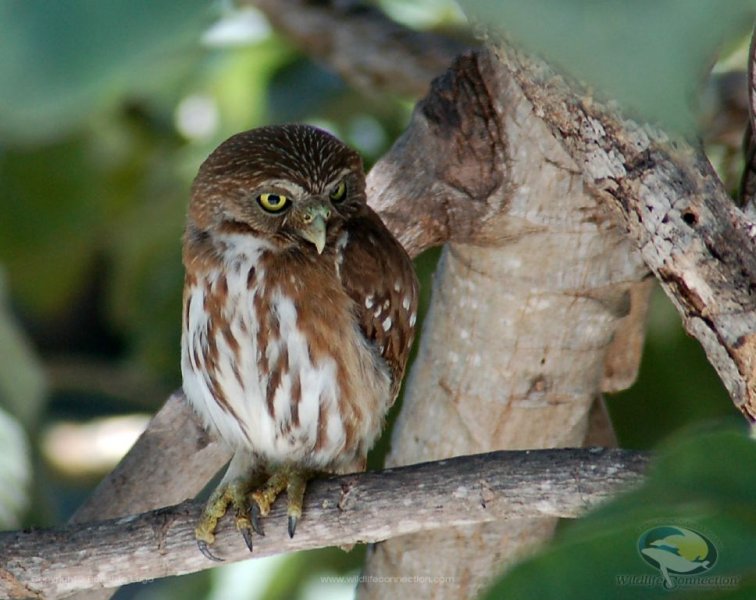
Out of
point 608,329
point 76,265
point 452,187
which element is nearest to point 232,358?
point 452,187

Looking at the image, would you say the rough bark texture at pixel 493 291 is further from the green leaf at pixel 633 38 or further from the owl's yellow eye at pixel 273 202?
the green leaf at pixel 633 38

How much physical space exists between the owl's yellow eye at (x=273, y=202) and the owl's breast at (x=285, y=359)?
128 mm

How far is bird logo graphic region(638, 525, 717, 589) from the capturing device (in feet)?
2.94

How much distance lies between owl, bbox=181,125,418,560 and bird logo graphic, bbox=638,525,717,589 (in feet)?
4.13

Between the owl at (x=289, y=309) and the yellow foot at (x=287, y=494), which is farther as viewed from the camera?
the owl at (x=289, y=309)

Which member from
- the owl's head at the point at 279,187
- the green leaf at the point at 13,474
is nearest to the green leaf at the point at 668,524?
the owl's head at the point at 279,187

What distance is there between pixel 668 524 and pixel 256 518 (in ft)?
4.90

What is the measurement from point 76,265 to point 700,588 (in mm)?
4256

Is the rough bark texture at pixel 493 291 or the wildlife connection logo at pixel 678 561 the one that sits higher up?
the rough bark texture at pixel 493 291

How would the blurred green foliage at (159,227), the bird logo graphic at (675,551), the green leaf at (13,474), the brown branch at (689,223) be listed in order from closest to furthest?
the bird logo graphic at (675,551) < the brown branch at (689,223) < the green leaf at (13,474) < the blurred green foliage at (159,227)

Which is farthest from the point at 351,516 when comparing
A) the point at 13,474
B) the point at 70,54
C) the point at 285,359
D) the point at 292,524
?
the point at 70,54

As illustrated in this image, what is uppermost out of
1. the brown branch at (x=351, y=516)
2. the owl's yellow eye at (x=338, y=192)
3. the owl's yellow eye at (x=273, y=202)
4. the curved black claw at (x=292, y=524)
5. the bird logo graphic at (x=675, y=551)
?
the owl's yellow eye at (x=338, y=192)

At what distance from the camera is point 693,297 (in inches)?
63.4

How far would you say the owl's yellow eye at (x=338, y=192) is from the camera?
8.16 ft
